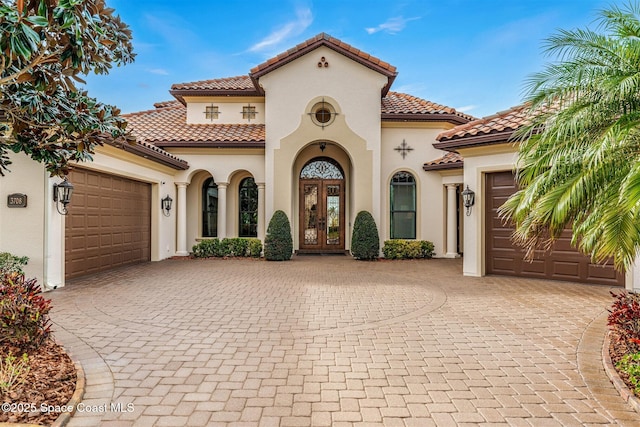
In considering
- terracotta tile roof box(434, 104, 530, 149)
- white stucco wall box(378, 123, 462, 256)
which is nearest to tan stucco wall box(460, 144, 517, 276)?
terracotta tile roof box(434, 104, 530, 149)

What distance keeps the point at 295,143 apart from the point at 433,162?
5.51 m

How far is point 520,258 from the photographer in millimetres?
9188

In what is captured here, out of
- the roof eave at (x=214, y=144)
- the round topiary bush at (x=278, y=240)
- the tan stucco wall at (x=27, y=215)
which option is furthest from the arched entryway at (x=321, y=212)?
the tan stucco wall at (x=27, y=215)

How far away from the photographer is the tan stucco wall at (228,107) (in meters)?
15.0

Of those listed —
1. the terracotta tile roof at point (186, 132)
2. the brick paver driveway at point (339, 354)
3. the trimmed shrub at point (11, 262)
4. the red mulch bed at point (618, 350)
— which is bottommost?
the brick paver driveway at point (339, 354)

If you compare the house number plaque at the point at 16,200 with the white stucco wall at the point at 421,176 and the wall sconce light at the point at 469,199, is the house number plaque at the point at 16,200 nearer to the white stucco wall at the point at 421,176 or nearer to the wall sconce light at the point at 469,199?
the wall sconce light at the point at 469,199

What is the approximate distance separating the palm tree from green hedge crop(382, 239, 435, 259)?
28.0 ft

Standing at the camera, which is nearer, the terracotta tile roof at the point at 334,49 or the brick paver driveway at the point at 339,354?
the brick paver driveway at the point at 339,354

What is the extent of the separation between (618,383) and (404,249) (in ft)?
32.5

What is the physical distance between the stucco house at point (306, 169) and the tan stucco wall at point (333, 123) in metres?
0.04

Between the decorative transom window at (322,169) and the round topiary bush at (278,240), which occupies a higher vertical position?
the decorative transom window at (322,169)

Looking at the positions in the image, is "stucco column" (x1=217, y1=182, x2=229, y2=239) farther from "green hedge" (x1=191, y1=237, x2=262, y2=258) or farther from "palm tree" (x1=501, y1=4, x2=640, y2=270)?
"palm tree" (x1=501, y1=4, x2=640, y2=270)

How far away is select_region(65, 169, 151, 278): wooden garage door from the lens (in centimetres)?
859

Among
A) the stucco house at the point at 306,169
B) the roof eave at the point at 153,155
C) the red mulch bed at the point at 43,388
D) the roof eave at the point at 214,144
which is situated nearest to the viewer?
the red mulch bed at the point at 43,388
